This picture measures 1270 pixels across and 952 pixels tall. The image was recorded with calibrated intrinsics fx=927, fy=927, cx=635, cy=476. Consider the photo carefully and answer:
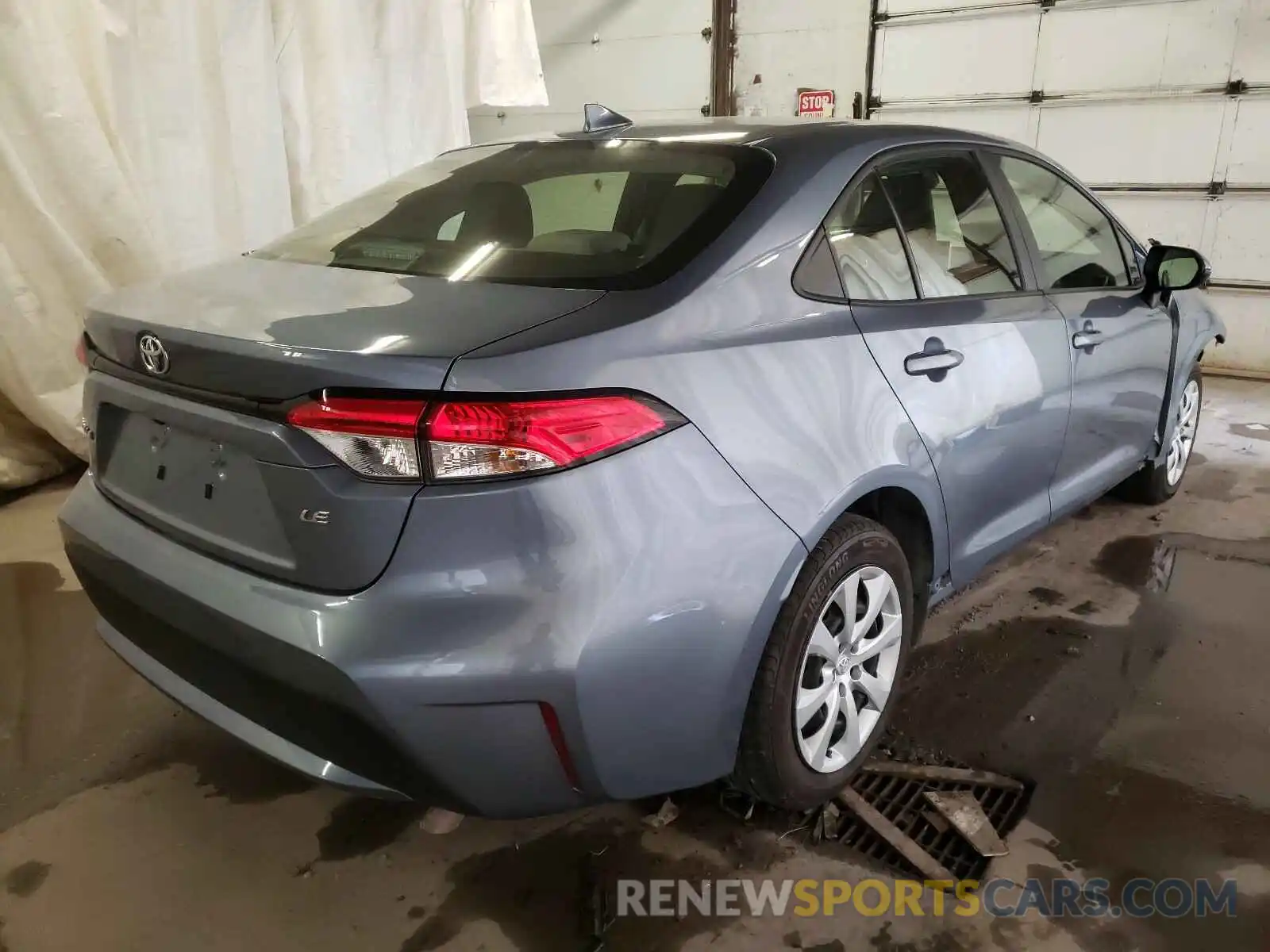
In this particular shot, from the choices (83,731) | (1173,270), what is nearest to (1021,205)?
(1173,270)

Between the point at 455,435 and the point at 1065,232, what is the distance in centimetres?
233

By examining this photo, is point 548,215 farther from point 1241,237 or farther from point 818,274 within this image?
point 1241,237

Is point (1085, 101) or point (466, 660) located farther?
point (1085, 101)

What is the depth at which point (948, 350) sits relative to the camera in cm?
207

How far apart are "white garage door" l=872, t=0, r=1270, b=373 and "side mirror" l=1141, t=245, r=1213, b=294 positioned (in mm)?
3404

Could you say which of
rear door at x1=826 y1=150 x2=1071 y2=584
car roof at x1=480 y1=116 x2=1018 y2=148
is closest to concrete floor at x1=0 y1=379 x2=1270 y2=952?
rear door at x1=826 y1=150 x2=1071 y2=584

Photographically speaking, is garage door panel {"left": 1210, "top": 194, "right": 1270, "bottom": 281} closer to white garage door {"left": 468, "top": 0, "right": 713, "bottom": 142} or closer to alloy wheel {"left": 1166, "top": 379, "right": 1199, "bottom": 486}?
alloy wheel {"left": 1166, "top": 379, "right": 1199, "bottom": 486}

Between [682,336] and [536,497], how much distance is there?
39 centimetres

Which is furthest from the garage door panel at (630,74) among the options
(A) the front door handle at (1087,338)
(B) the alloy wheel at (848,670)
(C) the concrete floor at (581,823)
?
(B) the alloy wheel at (848,670)

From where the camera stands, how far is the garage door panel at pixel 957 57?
667cm

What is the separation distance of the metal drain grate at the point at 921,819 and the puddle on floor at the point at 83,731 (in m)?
1.15

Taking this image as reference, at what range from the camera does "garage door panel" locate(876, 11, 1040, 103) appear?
21.9 ft

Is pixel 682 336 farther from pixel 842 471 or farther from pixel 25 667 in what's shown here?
pixel 25 667

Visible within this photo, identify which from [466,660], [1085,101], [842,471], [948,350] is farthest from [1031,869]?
[1085,101]
